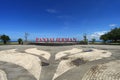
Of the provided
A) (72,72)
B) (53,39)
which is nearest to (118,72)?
(72,72)

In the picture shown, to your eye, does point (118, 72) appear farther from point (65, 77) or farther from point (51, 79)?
point (51, 79)

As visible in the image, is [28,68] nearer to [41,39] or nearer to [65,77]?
[65,77]

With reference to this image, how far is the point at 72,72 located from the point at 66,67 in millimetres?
1891

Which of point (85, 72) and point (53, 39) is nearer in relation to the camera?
point (85, 72)

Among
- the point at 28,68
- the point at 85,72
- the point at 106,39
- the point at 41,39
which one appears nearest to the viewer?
the point at 85,72

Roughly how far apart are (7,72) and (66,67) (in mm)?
6027

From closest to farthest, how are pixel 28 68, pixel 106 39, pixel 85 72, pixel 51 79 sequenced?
pixel 51 79, pixel 85 72, pixel 28 68, pixel 106 39

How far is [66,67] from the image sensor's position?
51.8 ft

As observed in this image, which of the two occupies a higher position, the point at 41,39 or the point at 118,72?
the point at 41,39

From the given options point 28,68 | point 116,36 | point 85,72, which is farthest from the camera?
point 116,36

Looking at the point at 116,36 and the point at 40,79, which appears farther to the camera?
the point at 116,36

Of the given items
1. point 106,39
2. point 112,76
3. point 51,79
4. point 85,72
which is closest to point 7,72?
point 51,79

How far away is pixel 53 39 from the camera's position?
214 feet

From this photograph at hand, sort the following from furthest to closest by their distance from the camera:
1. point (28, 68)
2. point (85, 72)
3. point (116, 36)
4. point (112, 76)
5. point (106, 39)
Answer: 1. point (106, 39)
2. point (116, 36)
3. point (28, 68)
4. point (85, 72)
5. point (112, 76)
